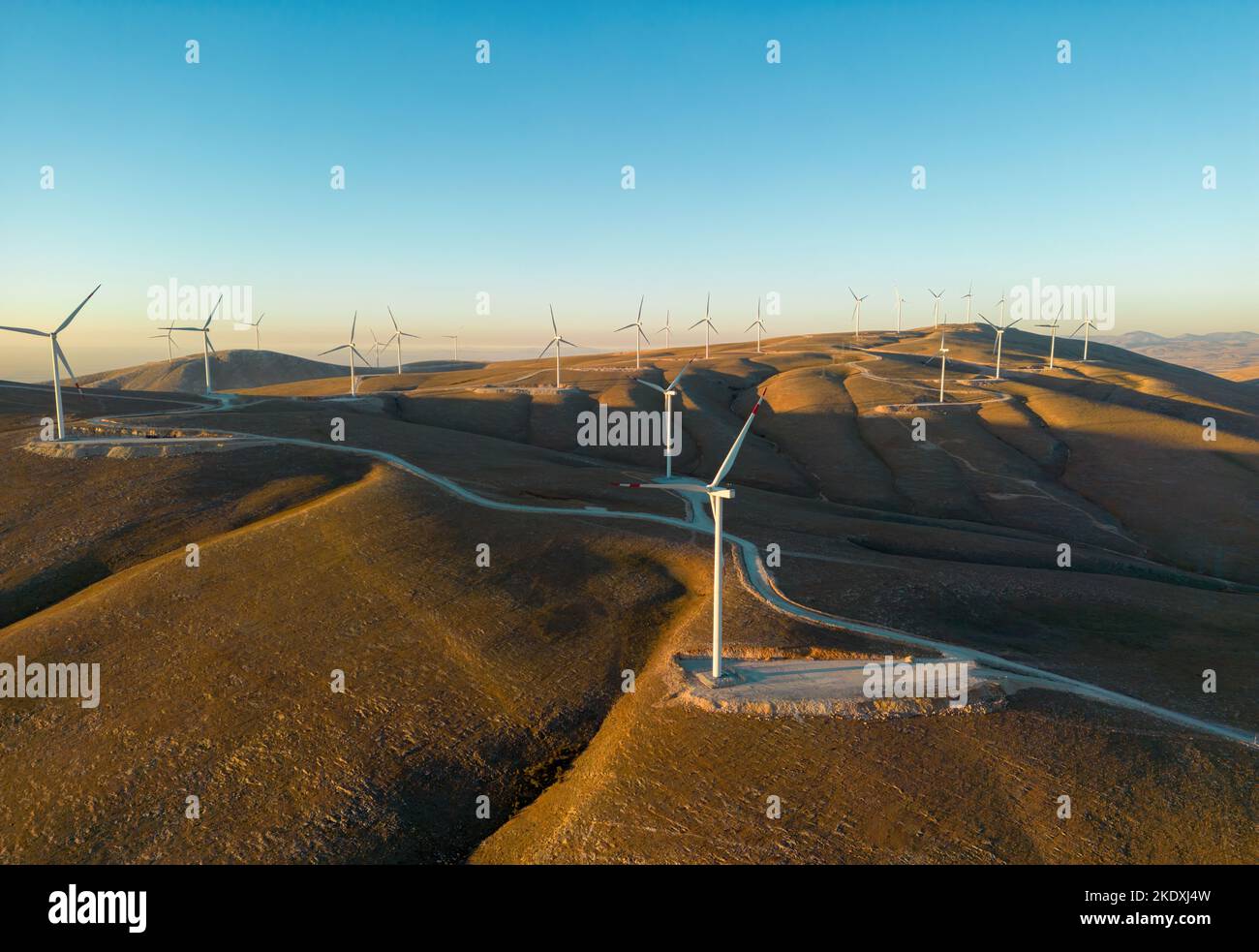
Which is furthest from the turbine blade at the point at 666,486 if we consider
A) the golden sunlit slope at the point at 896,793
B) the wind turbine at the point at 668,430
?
the wind turbine at the point at 668,430

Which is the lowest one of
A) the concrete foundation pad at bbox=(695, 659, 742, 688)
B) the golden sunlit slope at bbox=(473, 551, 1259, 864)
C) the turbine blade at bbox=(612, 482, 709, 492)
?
the golden sunlit slope at bbox=(473, 551, 1259, 864)

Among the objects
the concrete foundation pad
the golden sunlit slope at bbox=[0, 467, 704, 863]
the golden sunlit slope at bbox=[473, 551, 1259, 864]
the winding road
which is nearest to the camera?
the golden sunlit slope at bbox=[473, 551, 1259, 864]

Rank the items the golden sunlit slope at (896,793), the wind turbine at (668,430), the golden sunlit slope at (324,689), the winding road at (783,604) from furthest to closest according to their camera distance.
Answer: the wind turbine at (668,430) → the winding road at (783,604) → the golden sunlit slope at (324,689) → the golden sunlit slope at (896,793)

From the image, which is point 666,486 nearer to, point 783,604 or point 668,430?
point 783,604

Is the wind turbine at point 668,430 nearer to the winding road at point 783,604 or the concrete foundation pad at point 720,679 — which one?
the winding road at point 783,604

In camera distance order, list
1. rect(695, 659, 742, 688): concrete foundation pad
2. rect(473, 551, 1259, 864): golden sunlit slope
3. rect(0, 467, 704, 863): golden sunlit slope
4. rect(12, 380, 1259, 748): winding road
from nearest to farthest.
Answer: rect(473, 551, 1259, 864): golden sunlit slope
rect(0, 467, 704, 863): golden sunlit slope
rect(12, 380, 1259, 748): winding road
rect(695, 659, 742, 688): concrete foundation pad

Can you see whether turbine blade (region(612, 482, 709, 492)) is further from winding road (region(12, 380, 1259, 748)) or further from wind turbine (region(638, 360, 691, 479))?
wind turbine (region(638, 360, 691, 479))

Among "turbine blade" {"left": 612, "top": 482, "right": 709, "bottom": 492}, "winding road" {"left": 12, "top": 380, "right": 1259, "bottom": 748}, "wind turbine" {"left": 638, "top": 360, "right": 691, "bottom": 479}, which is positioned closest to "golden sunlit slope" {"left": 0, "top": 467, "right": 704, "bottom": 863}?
"turbine blade" {"left": 612, "top": 482, "right": 709, "bottom": 492}

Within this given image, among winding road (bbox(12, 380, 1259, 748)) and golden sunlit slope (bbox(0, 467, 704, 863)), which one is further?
winding road (bbox(12, 380, 1259, 748))

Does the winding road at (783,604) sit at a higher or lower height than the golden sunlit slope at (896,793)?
higher
